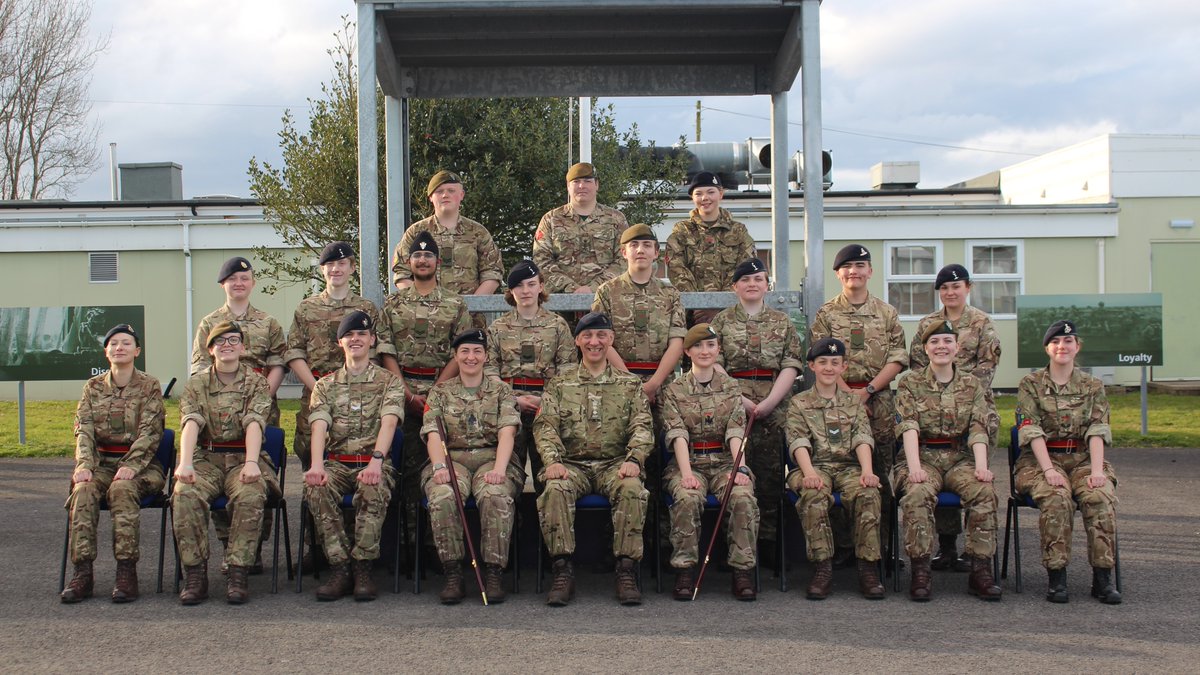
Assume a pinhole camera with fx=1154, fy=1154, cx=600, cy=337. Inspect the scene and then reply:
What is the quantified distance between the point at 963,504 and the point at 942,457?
1.17 feet

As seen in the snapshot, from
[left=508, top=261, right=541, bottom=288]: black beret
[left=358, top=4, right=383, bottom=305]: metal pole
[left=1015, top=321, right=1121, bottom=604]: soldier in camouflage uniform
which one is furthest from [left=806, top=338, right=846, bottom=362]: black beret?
[left=358, top=4, right=383, bottom=305]: metal pole

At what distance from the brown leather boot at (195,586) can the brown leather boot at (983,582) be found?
14.3ft

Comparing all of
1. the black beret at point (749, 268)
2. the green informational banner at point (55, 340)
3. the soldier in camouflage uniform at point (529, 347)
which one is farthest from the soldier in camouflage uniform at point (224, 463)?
the green informational banner at point (55, 340)

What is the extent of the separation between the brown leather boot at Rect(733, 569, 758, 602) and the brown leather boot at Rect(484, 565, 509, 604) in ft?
4.35

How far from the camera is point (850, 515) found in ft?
22.5

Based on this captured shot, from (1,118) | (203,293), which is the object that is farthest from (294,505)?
(1,118)

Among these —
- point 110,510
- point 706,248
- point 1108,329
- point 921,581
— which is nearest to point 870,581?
point 921,581

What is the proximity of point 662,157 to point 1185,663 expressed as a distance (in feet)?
36.0

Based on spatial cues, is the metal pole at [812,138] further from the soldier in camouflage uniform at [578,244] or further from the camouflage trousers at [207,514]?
the camouflage trousers at [207,514]

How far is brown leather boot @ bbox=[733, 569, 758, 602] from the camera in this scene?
6.53 meters

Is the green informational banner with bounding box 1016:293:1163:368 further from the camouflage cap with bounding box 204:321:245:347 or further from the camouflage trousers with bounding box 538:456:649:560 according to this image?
the camouflage cap with bounding box 204:321:245:347

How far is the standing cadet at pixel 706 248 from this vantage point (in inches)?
332

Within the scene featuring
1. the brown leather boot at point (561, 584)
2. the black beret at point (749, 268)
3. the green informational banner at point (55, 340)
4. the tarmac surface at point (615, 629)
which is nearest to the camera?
the tarmac surface at point (615, 629)

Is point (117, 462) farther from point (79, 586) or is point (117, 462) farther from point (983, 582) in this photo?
point (983, 582)
